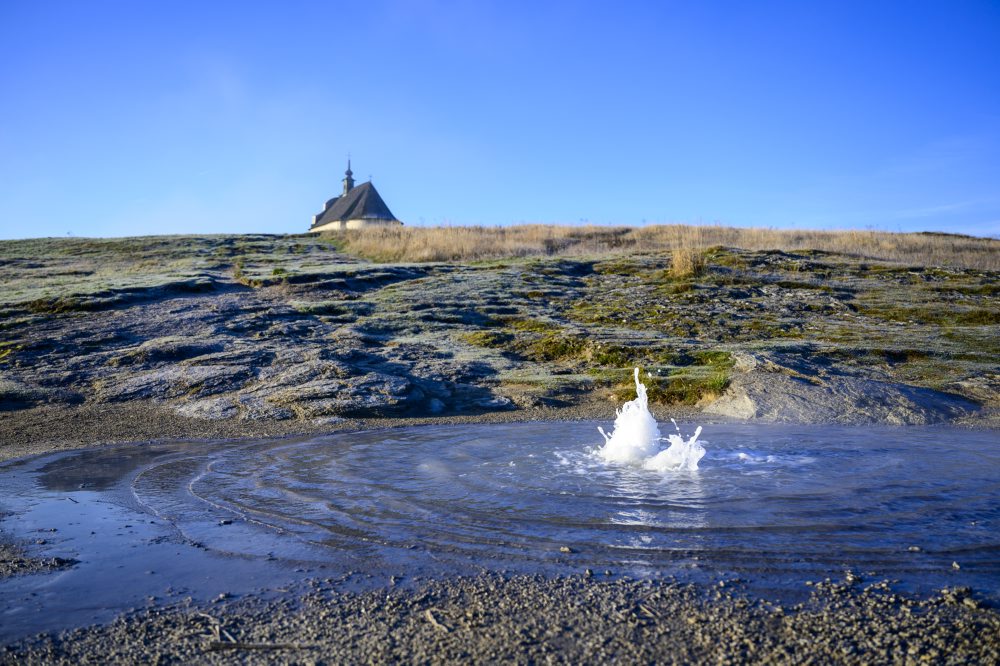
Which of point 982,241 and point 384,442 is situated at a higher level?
point 982,241

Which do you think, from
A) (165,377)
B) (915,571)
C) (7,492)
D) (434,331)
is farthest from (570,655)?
(434,331)

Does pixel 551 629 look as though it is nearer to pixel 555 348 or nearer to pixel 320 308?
pixel 555 348

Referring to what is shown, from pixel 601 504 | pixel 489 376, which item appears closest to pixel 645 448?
pixel 601 504

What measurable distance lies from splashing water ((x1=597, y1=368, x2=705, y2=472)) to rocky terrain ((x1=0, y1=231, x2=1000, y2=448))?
124 inches

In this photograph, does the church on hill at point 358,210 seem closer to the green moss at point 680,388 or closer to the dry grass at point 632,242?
the dry grass at point 632,242

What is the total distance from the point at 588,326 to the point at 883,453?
365 inches

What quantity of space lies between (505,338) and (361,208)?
62940 millimetres

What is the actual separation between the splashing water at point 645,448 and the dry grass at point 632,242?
18249 millimetres

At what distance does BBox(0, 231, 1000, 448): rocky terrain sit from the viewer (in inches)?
464

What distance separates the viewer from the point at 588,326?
16922 mm

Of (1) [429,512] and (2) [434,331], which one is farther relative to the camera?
(2) [434,331]

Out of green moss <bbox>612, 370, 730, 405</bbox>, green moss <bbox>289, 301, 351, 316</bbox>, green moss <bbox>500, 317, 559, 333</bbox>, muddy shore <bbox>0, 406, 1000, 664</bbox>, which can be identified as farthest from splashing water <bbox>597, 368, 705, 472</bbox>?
green moss <bbox>289, 301, 351, 316</bbox>

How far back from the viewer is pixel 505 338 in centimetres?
1595

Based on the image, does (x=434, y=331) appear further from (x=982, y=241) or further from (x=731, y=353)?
(x=982, y=241)
